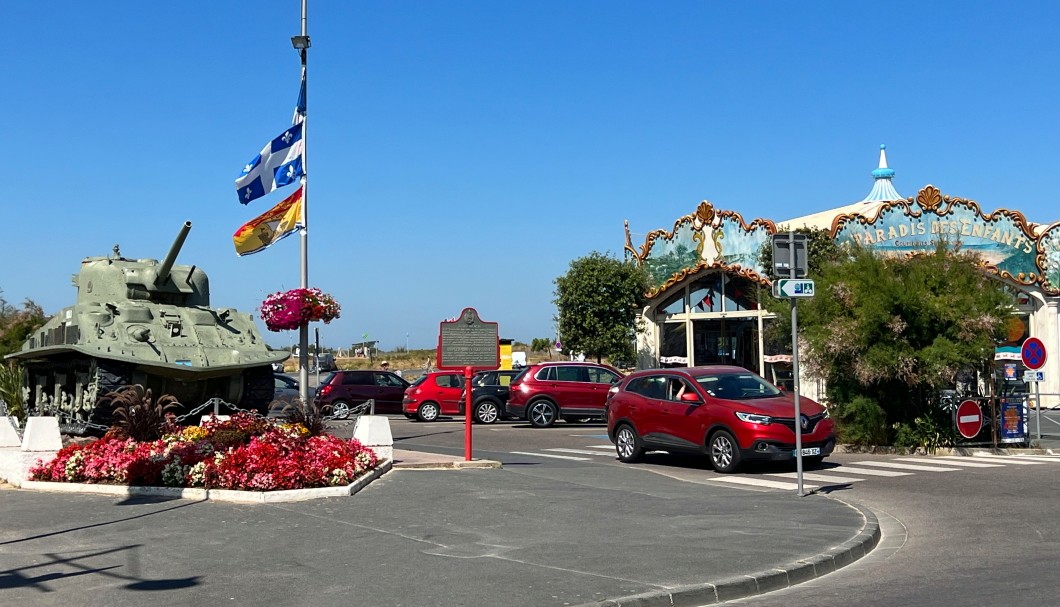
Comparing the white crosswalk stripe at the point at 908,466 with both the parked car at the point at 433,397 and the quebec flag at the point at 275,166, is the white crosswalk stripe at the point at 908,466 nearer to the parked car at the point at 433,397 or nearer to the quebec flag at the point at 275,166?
the quebec flag at the point at 275,166

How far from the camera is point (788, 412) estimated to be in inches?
632

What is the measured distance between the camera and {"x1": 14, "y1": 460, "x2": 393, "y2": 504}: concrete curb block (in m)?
12.2

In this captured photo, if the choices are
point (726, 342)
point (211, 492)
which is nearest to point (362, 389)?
point (726, 342)

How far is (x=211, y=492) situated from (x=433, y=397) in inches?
707

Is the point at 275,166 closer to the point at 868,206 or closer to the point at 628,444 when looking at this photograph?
the point at 628,444

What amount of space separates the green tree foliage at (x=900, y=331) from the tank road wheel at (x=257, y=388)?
10337mm

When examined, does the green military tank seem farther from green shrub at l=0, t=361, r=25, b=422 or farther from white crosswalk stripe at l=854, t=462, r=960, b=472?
white crosswalk stripe at l=854, t=462, r=960, b=472

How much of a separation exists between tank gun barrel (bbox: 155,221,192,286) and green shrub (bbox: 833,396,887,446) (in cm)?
1249

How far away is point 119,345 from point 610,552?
12415mm

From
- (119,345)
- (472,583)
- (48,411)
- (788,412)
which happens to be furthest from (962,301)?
(48,411)

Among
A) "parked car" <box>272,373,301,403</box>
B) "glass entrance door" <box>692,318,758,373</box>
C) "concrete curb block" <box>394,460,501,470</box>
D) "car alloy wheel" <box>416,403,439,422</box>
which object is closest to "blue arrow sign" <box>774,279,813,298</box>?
"concrete curb block" <box>394,460,501,470</box>

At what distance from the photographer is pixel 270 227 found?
21078mm

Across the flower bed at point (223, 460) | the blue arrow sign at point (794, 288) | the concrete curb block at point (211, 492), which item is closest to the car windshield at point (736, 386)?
the blue arrow sign at point (794, 288)

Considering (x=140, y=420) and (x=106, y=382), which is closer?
(x=140, y=420)
